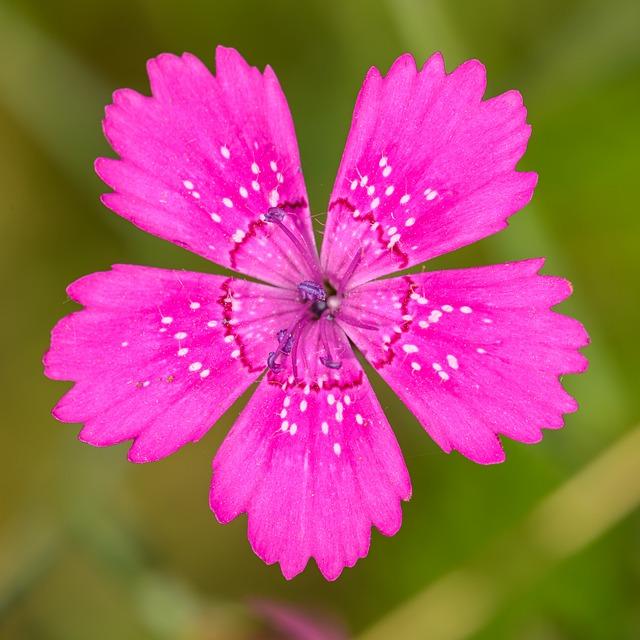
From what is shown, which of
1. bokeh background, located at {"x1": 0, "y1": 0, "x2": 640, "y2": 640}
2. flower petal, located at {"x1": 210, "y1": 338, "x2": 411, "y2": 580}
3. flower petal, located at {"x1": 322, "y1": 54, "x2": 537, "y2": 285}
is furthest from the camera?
bokeh background, located at {"x1": 0, "y1": 0, "x2": 640, "y2": 640}

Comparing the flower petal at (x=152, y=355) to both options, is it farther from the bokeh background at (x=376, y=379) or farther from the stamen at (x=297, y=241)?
the bokeh background at (x=376, y=379)

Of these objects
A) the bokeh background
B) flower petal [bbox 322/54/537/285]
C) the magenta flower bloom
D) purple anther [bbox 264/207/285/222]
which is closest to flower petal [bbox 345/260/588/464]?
the magenta flower bloom

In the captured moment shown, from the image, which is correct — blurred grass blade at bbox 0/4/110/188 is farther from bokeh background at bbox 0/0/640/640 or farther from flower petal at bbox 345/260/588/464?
flower petal at bbox 345/260/588/464

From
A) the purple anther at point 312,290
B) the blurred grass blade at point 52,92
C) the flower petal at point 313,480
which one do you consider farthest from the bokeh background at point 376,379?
the purple anther at point 312,290

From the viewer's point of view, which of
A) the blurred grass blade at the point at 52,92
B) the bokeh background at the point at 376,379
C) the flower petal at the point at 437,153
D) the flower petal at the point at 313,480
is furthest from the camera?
the blurred grass blade at the point at 52,92

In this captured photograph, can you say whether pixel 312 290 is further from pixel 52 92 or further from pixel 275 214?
pixel 52 92

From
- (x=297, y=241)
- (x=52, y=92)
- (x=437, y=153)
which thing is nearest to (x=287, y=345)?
(x=297, y=241)
